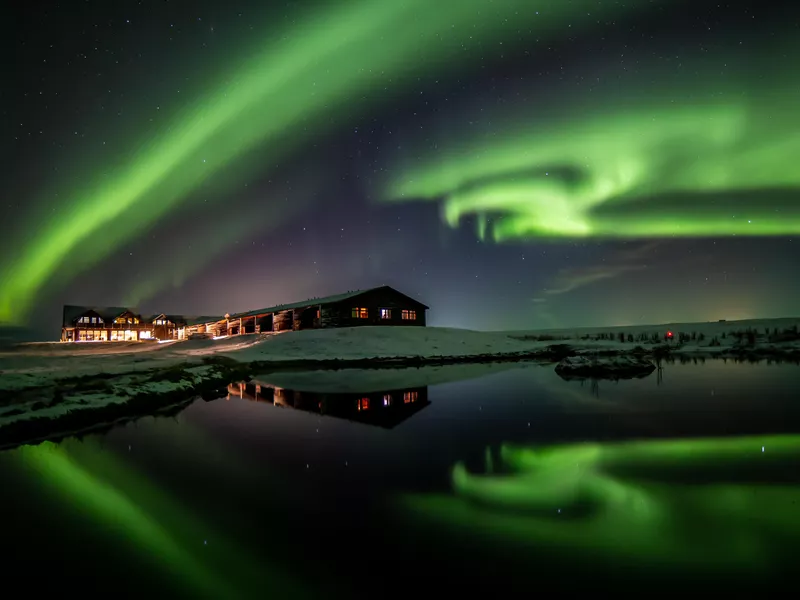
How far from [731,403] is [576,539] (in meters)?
16.6

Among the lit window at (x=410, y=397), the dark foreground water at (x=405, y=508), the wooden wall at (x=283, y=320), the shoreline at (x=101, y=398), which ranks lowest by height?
the lit window at (x=410, y=397)

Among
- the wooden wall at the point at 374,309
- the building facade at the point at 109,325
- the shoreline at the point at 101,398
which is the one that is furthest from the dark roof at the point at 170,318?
the shoreline at the point at 101,398

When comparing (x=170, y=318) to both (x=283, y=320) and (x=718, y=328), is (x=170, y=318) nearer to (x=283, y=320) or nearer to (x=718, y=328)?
(x=283, y=320)

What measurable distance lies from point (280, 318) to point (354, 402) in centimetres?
5622

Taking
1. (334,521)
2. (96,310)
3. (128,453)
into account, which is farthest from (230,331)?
(334,521)

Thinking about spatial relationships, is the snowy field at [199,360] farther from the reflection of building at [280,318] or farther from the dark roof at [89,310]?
the dark roof at [89,310]

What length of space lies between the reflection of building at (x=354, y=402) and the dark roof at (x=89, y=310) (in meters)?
99.2

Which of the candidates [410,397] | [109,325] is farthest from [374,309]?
[109,325]

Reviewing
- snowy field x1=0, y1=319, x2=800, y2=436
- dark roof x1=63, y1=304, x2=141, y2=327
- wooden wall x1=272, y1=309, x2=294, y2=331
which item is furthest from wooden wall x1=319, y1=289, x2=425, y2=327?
dark roof x1=63, y1=304, x2=141, y2=327

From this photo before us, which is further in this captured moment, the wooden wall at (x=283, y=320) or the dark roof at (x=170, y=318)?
the dark roof at (x=170, y=318)

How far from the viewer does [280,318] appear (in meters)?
73.5

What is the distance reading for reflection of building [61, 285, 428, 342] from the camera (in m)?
65.4

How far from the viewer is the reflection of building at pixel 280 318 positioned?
65.4 meters

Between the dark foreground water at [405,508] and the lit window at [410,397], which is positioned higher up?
the dark foreground water at [405,508]
